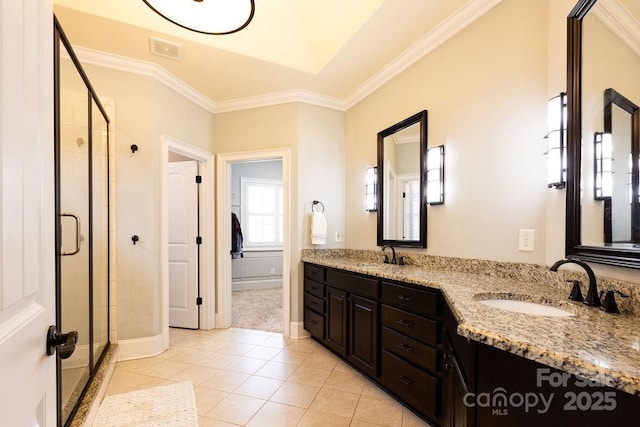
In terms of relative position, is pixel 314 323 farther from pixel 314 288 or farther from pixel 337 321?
pixel 337 321

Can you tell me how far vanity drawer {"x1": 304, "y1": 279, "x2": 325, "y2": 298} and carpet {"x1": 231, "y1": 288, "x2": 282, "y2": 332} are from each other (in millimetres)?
737

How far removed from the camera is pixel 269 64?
2824 mm

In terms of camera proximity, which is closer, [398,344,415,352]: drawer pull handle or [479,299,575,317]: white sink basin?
[479,299,575,317]: white sink basin

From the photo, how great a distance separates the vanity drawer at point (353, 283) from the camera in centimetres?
226

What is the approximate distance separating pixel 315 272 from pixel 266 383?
111 centimetres

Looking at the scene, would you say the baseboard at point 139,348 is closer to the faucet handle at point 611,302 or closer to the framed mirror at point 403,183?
the framed mirror at point 403,183

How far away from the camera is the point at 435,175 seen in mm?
2377

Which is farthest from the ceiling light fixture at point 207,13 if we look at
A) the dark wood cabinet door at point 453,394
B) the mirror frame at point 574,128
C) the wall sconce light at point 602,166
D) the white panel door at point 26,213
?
the dark wood cabinet door at point 453,394

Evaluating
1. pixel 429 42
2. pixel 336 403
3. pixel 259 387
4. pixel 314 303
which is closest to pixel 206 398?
pixel 259 387

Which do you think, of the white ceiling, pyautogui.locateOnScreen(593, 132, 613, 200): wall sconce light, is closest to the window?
the white ceiling

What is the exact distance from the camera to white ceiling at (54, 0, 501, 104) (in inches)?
85.8

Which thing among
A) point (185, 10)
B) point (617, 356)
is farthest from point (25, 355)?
point (185, 10)

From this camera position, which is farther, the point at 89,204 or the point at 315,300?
the point at 315,300

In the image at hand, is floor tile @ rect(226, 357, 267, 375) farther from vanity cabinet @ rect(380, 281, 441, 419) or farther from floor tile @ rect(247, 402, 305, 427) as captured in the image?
vanity cabinet @ rect(380, 281, 441, 419)
